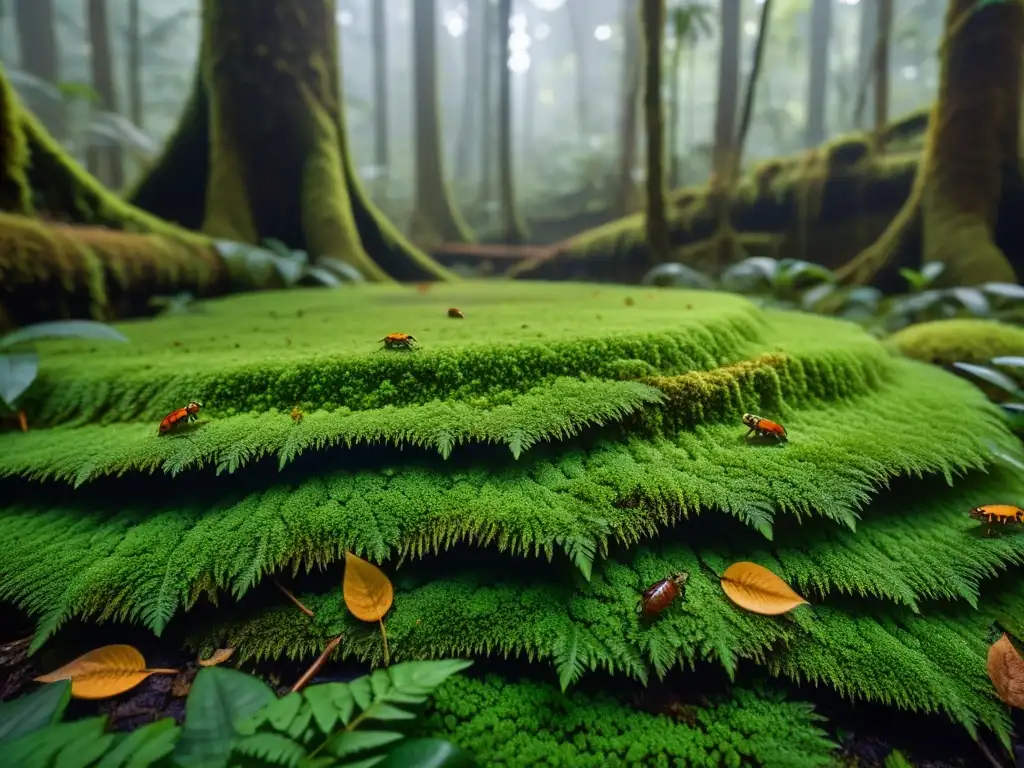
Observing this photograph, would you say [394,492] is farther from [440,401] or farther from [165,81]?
[165,81]

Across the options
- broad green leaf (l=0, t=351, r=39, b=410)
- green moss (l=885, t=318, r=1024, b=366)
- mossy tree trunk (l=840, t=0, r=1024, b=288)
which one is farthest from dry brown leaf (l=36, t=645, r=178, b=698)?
mossy tree trunk (l=840, t=0, r=1024, b=288)

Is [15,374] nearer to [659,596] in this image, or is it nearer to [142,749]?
[142,749]

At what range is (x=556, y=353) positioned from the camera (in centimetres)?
190

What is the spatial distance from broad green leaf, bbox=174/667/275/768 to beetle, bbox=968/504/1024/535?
1.95 meters

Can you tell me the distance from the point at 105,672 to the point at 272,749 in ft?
2.15

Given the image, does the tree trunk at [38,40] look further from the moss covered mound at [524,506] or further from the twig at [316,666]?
the twig at [316,666]

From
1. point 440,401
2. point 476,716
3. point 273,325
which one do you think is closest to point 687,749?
point 476,716

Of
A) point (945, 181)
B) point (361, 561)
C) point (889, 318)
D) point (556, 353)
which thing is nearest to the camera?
point (361, 561)

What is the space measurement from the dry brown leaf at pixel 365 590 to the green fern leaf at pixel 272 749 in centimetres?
44

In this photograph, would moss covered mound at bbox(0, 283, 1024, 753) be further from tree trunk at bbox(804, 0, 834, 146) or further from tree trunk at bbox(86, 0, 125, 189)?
tree trunk at bbox(804, 0, 834, 146)

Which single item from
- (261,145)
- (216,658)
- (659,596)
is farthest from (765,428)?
(261,145)

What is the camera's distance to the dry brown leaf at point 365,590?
54.9 inches

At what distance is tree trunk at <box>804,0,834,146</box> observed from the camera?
49.6 ft

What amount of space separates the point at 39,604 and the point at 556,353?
1558 millimetres
